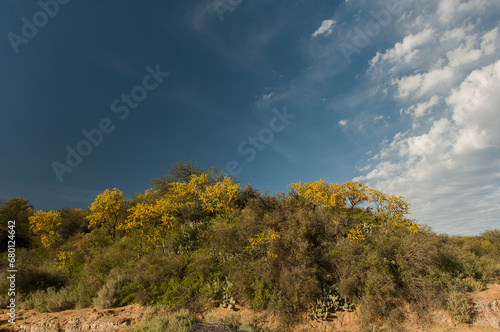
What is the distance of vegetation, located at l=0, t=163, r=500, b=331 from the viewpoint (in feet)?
24.3

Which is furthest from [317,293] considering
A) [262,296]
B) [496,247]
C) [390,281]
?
[496,247]

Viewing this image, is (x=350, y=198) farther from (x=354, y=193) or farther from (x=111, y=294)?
(x=111, y=294)

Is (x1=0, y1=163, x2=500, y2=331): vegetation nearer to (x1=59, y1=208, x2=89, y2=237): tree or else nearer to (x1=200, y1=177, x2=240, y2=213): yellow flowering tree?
(x1=200, y1=177, x2=240, y2=213): yellow flowering tree

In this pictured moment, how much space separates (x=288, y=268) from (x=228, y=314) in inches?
109

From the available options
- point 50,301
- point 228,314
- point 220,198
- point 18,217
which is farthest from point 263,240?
point 18,217

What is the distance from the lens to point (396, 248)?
841cm

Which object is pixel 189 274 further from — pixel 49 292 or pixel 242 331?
pixel 49 292

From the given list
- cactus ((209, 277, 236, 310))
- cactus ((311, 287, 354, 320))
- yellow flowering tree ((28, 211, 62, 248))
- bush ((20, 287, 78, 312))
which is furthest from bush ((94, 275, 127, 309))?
yellow flowering tree ((28, 211, 62, 248))

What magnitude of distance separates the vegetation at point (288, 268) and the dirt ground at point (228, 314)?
29 centimetres

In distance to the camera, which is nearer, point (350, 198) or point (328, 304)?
point (328, 304)

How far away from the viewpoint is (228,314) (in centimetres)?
759

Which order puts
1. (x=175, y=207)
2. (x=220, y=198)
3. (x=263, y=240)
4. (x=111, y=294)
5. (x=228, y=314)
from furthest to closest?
1. (x=220, y=198)
2. (x=175, y=207)
3. (x=263, y=240)
4. (x=111, y=294)
5. (x=228, y=314)

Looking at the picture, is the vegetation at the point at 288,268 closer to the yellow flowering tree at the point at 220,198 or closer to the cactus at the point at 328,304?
the cactus at the point at 328,304

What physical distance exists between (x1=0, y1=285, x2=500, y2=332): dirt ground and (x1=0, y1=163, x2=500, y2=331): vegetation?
0.29 m
